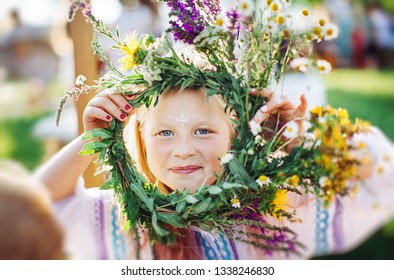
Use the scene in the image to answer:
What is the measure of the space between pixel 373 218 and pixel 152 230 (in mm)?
808

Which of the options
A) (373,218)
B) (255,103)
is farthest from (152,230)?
(373,218)

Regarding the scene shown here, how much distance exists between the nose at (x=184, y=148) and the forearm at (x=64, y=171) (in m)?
0.30

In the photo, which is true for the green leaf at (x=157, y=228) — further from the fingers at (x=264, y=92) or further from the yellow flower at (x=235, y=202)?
the fingers at (x=264, y=92)

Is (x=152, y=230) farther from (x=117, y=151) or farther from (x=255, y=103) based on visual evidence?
(x=255, y=103)

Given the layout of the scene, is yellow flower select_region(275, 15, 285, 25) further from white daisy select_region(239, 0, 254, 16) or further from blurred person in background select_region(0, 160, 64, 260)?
blurred person in background select_region(0, 160, 64, 260)

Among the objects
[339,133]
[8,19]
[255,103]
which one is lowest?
[339,133]

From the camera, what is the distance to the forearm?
1808mm

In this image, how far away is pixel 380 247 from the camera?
2789mm

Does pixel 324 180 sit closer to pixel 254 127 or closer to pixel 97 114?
pixel 254 127

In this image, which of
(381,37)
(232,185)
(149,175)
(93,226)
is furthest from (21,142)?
(381,37)

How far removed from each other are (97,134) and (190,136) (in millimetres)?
248

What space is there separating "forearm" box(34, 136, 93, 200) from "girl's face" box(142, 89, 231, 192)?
0.27 meters

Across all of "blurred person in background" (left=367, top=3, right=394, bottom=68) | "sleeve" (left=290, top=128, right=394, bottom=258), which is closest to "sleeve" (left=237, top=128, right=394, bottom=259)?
"sleeve" (left=290, top=128, right=394, bottom=258)

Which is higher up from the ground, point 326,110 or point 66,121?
point 66,121
